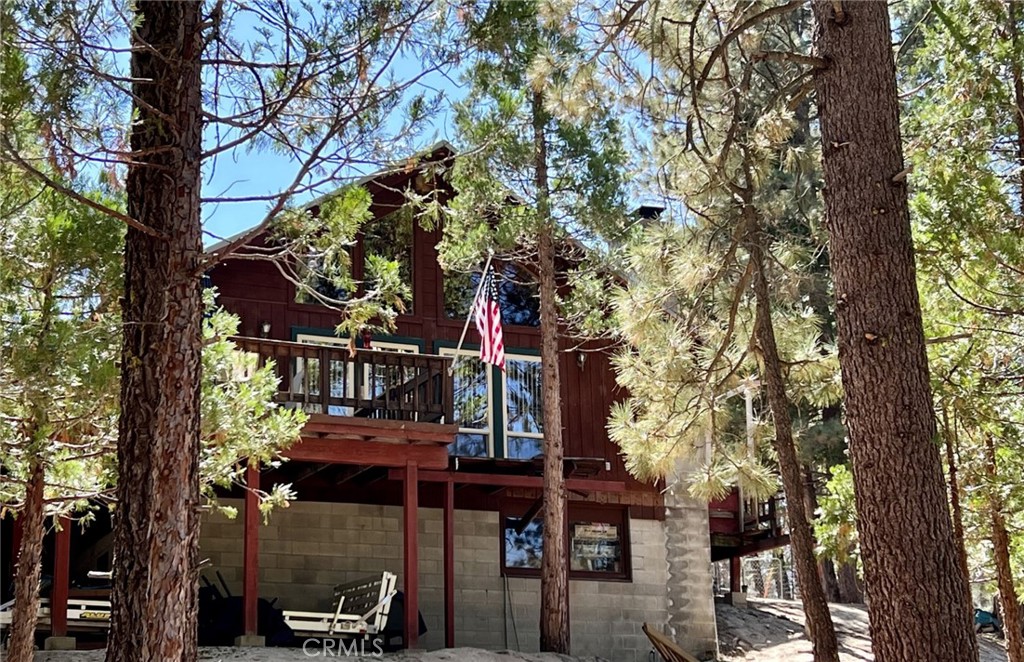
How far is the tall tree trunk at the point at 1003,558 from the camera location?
11172mm

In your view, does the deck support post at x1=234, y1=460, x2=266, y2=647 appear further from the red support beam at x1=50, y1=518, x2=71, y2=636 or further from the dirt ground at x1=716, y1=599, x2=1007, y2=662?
the dirt ground at x1=716, y1=599, x2=1007, y2=662

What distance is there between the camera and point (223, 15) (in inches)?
264

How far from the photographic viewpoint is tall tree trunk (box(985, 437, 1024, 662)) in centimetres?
1117

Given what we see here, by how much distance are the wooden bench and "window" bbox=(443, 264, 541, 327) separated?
490cm

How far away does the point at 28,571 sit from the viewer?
28.8 feet

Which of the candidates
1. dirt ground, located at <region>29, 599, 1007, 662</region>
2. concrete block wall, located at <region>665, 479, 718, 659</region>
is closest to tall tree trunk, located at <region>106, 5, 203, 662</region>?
dirt ground, located at <region>29, 599, 1007, 662</region>

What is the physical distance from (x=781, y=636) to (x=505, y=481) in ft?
22.6

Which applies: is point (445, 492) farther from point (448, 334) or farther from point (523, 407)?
point (448, 334)

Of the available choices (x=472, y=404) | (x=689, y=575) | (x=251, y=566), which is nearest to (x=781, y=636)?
(x=689, y=575)

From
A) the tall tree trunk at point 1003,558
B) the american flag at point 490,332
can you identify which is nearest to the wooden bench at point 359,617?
the american flag at point 490,332

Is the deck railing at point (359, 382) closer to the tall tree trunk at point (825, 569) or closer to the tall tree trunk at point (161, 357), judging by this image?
the tall tree trunk at point (161, 357)

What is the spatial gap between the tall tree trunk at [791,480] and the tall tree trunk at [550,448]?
10.1 feet

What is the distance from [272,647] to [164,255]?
762cm

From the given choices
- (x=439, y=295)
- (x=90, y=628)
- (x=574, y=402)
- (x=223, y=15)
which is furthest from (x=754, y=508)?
(x=223, y=15)
